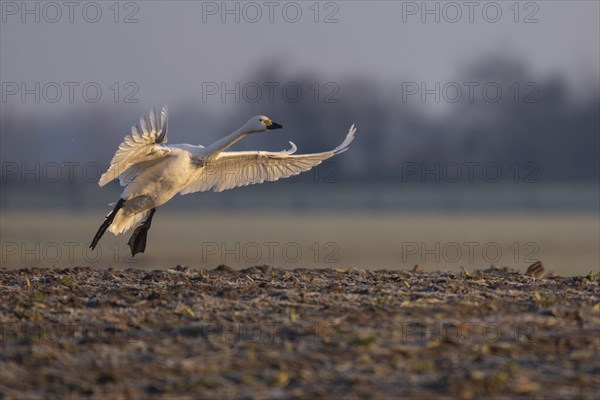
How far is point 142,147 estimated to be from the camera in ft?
52.6

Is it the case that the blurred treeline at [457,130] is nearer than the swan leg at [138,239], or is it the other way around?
the swan leg at [138,239]

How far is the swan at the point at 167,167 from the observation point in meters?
16.0

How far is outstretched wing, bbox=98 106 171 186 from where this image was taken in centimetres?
1555

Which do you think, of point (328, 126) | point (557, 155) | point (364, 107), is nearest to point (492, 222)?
point (557, 155)

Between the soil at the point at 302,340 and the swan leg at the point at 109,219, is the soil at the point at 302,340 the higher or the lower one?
the lower one

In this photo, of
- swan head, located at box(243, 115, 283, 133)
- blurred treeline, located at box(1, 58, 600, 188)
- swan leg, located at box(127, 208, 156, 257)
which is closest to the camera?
swan leg, located at box(127, 208, 156, 257)

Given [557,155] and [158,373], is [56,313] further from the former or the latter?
[557,155]

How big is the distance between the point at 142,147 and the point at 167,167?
1227 mm

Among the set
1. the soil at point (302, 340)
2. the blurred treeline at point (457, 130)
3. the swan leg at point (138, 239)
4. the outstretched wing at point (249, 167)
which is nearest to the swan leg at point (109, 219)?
the swan leg at point (138, 239)

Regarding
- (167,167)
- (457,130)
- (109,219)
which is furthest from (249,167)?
(457,130)

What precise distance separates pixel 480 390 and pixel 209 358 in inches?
82.1

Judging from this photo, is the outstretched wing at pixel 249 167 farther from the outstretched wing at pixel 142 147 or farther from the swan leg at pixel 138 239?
the outstretched wing at pixel 142 147

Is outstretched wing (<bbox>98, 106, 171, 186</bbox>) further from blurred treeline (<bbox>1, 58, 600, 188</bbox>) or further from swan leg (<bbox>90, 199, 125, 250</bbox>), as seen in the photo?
blurred treeline (<bbox>1, 58, 600, 188</bbox>)

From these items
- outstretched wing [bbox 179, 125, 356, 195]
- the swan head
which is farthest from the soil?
outstretched wing [bbox 179, 125, 356, 195]
